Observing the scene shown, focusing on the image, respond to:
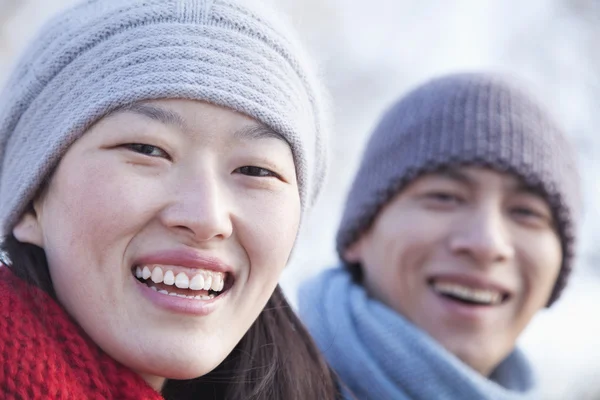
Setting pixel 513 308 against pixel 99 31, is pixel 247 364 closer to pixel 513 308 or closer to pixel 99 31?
pixel 99 31

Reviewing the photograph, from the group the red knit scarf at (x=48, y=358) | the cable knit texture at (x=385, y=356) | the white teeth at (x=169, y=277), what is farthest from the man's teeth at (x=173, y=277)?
the cable knit texture at (x=385, y=356)

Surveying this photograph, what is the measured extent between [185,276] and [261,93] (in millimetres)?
442

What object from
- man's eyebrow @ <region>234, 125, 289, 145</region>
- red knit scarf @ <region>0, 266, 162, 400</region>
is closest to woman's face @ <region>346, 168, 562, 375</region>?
man's eyebrow @ <region>234, 125, 289, 145</region>

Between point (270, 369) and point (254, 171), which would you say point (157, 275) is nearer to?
point (254, 171)

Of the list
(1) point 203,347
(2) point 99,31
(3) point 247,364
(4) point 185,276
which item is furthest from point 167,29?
(3) point 247,364

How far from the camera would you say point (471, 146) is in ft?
7.76

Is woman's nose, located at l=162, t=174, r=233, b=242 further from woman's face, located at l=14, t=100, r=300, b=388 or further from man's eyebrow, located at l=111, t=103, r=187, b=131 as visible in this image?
man's eyebrow, located at l=111, t=103, r=187, b=131

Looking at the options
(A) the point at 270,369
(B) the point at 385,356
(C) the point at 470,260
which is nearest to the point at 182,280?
(A) the point at 270,369

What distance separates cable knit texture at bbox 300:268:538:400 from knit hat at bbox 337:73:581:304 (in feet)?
1.09

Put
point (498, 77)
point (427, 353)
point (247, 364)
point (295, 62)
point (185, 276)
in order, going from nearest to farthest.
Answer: point (185, 276) → point (295, 62) → point (247, 364) → point (427, 353) → point (498, 77)

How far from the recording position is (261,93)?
1534mm

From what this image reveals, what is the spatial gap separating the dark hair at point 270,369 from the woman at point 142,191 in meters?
0.18

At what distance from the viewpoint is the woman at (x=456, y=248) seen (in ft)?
7.50

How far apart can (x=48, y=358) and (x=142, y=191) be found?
A: 360 millimetres
